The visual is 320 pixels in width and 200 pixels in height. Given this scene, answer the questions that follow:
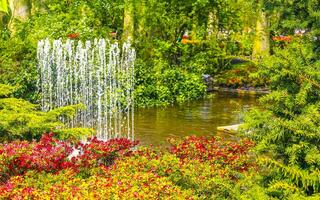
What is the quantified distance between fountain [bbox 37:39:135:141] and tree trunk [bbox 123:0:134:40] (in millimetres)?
2798

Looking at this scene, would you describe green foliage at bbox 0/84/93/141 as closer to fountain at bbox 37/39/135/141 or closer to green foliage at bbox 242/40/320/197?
green foliage at bbox 242/40/320/197

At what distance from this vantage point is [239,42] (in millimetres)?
21594

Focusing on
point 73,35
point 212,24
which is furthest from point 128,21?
point 212,24

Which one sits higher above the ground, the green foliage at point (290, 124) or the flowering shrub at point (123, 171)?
the green foliage at point (290, 124)

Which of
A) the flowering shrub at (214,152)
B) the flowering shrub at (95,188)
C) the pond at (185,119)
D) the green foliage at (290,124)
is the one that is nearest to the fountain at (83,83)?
the pond at (185,119)

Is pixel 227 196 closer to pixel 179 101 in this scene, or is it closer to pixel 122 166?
pixel 122 166

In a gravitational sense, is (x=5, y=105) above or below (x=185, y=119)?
above

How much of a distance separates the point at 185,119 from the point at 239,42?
8.19 metres

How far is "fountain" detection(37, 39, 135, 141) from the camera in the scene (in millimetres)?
14944

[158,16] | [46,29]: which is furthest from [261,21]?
[46,29]

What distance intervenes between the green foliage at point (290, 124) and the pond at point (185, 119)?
6044 millimetres

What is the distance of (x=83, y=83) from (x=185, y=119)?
3141 millimetres

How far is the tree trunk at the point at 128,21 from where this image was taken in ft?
61.3

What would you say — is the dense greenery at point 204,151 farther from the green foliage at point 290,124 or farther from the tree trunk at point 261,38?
the tree trunk at point 261,38
